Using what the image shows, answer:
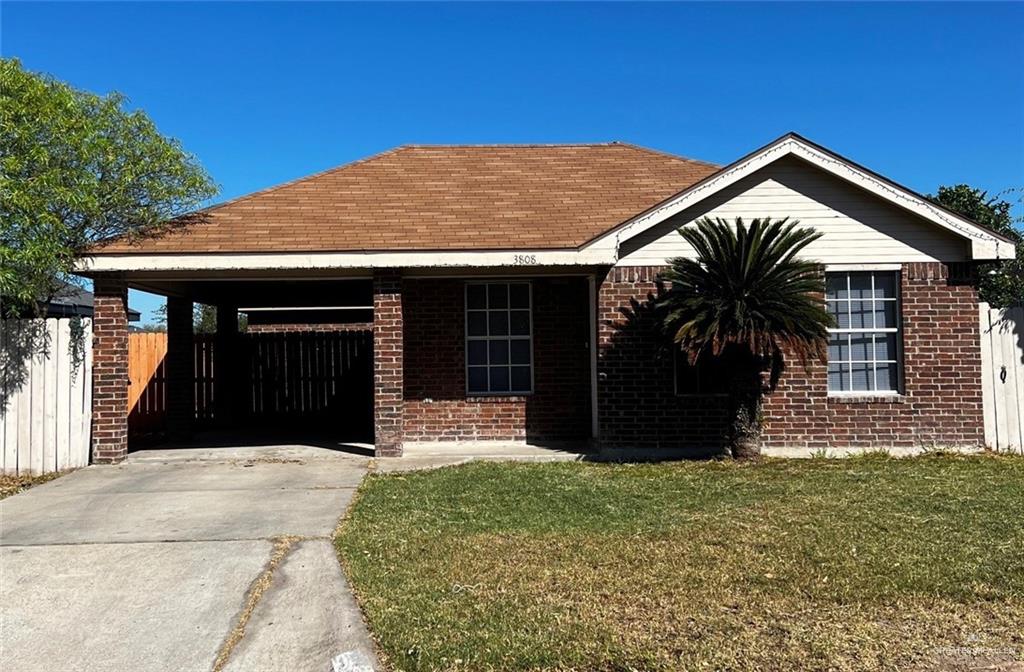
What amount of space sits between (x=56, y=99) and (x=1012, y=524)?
36.5ft

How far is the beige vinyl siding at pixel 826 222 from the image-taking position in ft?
32.4

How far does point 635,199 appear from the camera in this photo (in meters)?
11.7

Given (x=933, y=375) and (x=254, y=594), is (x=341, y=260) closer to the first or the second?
(x=254, y=594)

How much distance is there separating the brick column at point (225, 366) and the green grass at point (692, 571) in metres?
7.37

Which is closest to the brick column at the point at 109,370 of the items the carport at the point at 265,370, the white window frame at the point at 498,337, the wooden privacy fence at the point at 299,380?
the carport at the point at 265,370

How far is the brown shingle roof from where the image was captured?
32.5ft

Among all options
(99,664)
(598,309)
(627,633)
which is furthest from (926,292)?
(99,664)

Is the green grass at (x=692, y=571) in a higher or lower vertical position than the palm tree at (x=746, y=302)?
lower

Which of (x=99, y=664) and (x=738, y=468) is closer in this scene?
(x=99, y=664)

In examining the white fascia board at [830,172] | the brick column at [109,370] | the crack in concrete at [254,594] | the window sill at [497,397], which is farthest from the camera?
the window sill at [497,397]

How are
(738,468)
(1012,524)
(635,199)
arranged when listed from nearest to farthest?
(1012,524) < (738,468) < (635,199)

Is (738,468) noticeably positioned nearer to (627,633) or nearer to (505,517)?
(505,517)

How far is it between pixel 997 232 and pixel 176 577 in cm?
1248

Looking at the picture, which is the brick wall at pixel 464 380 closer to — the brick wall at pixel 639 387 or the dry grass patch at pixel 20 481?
the brick wall at pixel 639 387
